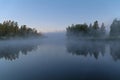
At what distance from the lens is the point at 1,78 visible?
35.0 feet

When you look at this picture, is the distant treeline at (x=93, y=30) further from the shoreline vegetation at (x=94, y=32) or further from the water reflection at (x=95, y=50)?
the water reflection at (x=95, y=50)

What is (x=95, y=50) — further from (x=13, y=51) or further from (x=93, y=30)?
(x=93, y=30)

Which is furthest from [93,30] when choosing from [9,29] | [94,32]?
[9,29]

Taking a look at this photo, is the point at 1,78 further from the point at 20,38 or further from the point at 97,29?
the point at 20,38

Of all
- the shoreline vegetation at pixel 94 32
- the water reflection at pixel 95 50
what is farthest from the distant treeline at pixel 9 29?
the water reflection at pixel 95 50

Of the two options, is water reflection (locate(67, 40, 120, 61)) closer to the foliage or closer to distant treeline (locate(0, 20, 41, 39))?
the foliage

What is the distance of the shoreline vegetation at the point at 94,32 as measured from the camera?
5481 cm

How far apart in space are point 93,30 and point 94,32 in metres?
0.73

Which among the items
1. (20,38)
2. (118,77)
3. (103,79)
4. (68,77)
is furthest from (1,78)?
(20,38)

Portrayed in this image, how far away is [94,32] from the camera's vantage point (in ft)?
197

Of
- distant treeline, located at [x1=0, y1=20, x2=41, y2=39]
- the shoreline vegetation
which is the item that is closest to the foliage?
the shoreline vegetation

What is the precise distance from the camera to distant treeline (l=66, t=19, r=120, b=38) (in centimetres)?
5484

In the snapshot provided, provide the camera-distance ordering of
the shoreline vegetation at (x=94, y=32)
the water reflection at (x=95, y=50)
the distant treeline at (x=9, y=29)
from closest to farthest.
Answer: the water reflection at (x=95, y=50), the shoreline vegetation at (x=94, y=32), the distant treeline at (x=9, y=29)

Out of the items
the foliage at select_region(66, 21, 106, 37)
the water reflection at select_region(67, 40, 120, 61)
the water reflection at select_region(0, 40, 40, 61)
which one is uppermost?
the foliage at select_region(66, 21, 106, 37)
